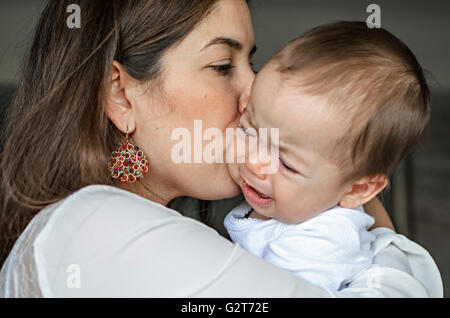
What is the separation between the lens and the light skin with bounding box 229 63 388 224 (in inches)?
46.1

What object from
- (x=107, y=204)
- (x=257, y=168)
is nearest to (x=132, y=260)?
(x=107, y=204)

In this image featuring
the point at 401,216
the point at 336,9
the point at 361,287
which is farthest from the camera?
the point at 336,9

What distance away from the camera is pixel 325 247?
1.19m

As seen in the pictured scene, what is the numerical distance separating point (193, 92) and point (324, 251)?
0.56m

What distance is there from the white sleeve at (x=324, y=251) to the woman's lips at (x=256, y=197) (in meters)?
0.09

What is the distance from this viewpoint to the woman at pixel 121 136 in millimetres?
1034

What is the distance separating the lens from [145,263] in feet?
3.20

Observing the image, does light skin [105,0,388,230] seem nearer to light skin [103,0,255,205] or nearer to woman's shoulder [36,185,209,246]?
light skin [103,0,255,205]

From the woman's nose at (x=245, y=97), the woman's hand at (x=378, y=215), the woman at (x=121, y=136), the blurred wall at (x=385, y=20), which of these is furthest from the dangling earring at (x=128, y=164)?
the blurred wall at (x=385, y=20)

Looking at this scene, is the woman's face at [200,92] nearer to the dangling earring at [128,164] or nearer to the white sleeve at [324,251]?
the dangling earring at [128,164]

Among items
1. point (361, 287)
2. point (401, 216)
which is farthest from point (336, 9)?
point (361, 287)
